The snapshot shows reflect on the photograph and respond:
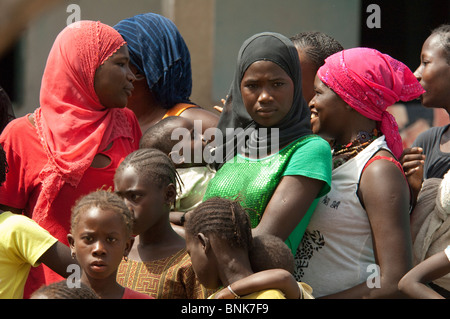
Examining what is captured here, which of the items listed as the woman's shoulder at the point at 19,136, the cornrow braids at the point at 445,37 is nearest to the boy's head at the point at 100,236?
the woman's shoulder at the point at 19,136

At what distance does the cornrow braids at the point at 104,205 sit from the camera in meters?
3.13

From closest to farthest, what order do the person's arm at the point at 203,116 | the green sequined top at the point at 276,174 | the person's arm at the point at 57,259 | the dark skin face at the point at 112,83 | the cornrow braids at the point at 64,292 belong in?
the cornrow braids at the point at 64,292 → the person's arm at the point at 57,259 → the green sequined top at the point at 276,174 → the dark skin face at the point at 112,83 → the person's arm at the point at 203,116

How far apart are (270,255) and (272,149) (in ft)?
2.07

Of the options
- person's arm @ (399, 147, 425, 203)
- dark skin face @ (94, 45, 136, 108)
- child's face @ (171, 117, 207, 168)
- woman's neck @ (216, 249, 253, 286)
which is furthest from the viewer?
child's face @ (171, 117, 207, 168)

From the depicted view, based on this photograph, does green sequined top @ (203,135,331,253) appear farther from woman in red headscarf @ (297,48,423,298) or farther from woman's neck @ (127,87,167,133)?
woman's neck @ (127,87,167,133)

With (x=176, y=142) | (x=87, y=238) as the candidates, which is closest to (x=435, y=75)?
(x=176, y=142)

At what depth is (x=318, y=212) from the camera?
11.3 feet

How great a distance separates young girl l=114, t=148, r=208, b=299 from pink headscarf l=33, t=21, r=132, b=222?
1.05 ft

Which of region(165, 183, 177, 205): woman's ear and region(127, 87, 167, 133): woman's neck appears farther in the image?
region(127, 87, 167, 133): woman's neck

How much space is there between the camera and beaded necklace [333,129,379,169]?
3562mm

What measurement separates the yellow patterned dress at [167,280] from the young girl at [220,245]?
0.26 metres

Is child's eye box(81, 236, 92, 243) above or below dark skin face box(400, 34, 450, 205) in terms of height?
below

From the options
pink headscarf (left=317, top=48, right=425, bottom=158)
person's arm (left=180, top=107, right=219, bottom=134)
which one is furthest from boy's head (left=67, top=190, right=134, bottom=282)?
pink headscarf (left=317, top=48, right=425, bottom=158)

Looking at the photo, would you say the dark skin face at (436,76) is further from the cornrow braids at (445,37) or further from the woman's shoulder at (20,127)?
the woman's shoulder at (20,127)
